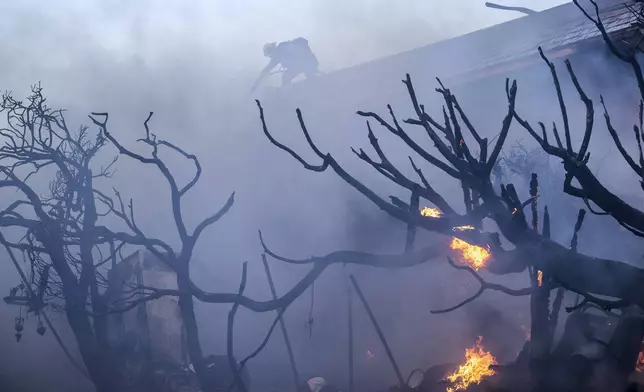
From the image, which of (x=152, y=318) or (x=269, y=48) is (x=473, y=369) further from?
(x=269, y=48)

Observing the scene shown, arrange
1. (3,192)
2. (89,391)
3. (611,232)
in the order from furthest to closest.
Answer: (3,192), (89,391), (611,232)

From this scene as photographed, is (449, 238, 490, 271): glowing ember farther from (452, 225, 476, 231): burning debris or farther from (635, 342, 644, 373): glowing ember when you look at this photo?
(635, 342, 644, 373): glowing ember

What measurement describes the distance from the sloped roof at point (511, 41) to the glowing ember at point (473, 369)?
231 inches

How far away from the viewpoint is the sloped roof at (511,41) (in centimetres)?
1126

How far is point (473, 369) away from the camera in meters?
8.90

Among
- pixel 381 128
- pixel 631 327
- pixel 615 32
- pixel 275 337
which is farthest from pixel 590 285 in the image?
pixel 381 128

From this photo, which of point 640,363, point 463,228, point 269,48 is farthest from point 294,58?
point 463,228

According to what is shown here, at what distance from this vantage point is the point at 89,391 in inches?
537

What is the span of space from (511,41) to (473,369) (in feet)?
29.5

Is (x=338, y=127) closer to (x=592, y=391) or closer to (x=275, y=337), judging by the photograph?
(x=275, y=337)

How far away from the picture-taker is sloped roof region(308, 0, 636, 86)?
443 inches

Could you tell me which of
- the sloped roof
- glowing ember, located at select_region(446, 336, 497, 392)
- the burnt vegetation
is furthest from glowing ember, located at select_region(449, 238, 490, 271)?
the sloped roof

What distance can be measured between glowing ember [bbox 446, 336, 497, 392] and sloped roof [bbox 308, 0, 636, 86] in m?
5.87

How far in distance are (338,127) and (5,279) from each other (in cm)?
1302
